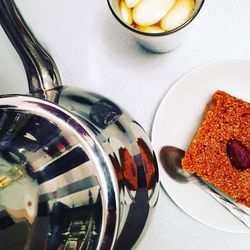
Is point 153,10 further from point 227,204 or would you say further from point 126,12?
point 227,204

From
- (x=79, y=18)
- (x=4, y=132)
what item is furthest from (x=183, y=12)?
(x=4, y=132)

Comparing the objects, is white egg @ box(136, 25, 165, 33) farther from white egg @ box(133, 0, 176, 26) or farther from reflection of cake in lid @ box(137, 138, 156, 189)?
reflection of cake in lid @ box(137, 138, 156, 189)

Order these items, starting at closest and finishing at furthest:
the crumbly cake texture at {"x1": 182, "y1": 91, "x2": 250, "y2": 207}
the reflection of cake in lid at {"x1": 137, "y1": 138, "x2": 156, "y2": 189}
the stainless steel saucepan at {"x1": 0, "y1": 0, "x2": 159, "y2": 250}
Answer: the stainless steel saucepan at {"x1": 0, "y1": 0, "x2": 159, "y2": 250} < the reflection of cake in lid at {"x1": 137, "y1": 138, "x2": 156, "y2": 189} < the crumbly cake texture at {"x1": 182, "y1": 91, "x2": 250, "y2": 207}

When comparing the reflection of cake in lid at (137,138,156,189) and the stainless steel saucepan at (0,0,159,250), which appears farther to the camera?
the reflection of cake in lid at (137,138,156,189)

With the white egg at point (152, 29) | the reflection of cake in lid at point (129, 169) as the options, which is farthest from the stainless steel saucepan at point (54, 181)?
the white egg at point (152, 29)

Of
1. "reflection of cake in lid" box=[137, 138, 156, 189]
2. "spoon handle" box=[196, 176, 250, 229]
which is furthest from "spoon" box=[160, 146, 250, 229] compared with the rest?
"reflection of cake in lid" box=[137, 138, 156, 189]

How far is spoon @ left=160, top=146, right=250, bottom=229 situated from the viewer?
2.72 ft

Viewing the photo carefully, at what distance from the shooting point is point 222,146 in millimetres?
812

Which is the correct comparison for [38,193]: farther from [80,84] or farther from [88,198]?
[80,84]

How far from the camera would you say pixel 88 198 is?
582 mm

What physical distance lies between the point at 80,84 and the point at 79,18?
102 millimetres

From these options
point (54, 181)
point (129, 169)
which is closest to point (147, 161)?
point (129, 169)

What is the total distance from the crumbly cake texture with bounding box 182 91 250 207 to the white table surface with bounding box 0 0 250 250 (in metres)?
0.07

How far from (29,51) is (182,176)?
0.99 ft
